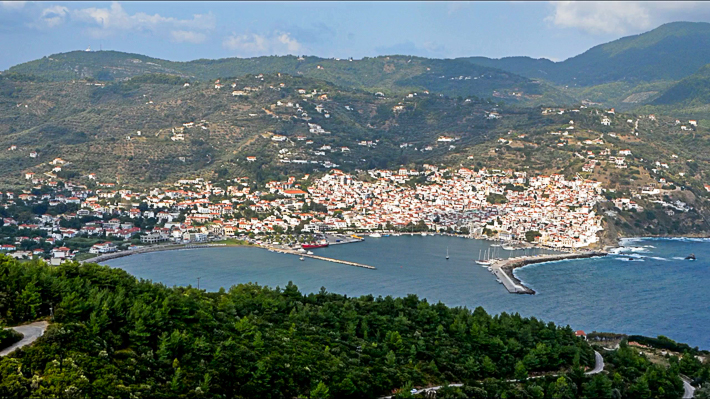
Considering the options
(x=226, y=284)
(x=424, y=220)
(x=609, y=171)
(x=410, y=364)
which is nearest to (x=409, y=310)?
(x=410, y=364)

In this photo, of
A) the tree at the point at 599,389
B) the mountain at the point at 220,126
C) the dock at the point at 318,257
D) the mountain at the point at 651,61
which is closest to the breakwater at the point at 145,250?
the dock at the point at 318,257

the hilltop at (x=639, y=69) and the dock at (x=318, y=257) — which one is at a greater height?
the hilltop at (x=639, y=69)

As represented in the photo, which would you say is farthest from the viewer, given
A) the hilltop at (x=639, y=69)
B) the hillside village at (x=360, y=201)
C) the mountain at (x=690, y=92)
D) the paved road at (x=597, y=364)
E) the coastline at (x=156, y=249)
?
the hilltop at (x=639, y=69)

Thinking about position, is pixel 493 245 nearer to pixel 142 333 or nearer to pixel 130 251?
pixel 130 251

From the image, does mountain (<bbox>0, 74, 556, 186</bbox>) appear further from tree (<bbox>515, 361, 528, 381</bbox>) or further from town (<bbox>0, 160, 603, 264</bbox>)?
tree (<bbox>515, 361, 528, 381</bbox>)

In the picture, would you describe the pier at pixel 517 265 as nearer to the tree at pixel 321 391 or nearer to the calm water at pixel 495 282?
the calm water at pixel 495 282

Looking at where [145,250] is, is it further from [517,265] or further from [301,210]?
[517,265]

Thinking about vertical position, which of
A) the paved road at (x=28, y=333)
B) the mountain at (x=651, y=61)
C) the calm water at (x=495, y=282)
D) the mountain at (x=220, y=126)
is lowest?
the calm water at (x=495, y=282)

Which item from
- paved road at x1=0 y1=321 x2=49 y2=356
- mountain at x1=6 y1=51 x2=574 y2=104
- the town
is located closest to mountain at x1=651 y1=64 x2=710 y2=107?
mountain at x1=6 y1=51 x2=574 y2=104

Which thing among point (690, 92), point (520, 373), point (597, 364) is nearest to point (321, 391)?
point (520, 373)
